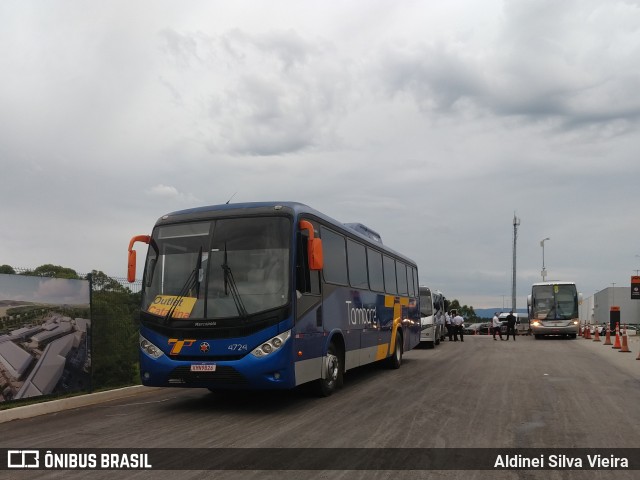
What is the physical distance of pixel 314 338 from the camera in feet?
33.8

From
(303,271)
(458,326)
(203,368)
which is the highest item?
(303,271)

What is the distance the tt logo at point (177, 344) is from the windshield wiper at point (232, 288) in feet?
2.97

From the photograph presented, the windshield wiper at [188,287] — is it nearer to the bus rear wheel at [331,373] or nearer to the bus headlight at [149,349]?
the bus headlight at [149,349]

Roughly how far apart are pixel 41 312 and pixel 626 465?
8978 mm

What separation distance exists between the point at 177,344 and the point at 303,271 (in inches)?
87.2

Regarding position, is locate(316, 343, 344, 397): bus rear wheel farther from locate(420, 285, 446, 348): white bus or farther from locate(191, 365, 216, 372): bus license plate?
locate(420, 285, 446, 348): white bus

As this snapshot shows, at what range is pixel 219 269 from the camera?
9.62 m

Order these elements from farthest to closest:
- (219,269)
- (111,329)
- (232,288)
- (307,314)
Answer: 1. (111,329)
2. (307,314)
3. (219,269)
4. (232,288)

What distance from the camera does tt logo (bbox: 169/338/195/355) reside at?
372 inches

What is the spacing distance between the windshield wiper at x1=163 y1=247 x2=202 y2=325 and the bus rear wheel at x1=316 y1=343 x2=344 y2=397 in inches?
106

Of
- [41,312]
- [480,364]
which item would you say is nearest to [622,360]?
[480,364]

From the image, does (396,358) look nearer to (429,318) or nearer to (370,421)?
(370,421)

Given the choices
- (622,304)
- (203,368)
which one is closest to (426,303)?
(203,368)

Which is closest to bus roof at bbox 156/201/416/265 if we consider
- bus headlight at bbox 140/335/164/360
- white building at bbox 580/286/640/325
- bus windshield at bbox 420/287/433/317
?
bus headlight at bbox 140/335/164/360
